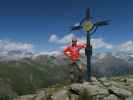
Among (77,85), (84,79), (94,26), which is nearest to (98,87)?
(77,85)

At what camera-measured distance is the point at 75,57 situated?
26.3m

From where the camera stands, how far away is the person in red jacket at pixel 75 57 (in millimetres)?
26219

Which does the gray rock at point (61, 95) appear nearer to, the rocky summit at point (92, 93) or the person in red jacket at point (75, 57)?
the rocky summit at point (92, 93)

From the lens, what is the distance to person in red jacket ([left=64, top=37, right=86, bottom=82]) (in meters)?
26.2

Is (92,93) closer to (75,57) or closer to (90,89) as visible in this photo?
(90,89)

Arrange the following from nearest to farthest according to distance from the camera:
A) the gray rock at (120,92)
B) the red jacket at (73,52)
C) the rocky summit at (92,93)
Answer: the rocky summit at (92,93)
the gray rock at (120,92)
the red jacket at (73,52)

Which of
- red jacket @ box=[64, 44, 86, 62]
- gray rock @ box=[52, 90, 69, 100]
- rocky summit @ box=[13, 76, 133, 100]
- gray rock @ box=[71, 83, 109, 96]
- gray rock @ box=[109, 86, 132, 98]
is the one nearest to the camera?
rocky summit @ box=[13, 76, 133, 100]

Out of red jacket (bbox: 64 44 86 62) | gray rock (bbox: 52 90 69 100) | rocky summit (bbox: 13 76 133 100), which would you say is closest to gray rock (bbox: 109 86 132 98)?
rocky summit (bbox: 13 76 133 100)

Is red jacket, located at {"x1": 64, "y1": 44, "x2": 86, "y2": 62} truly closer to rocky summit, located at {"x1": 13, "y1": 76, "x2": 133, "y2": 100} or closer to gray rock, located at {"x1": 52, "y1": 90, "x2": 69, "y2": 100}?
rocky summit, located at {"x1": 13, "y1": 76, "x2": 133, "y2": 100}

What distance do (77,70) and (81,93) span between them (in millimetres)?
4228

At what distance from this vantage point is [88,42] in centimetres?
2714

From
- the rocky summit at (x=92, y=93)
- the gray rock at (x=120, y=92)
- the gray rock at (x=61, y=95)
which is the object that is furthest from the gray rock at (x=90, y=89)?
the gray rock at (x=61, y=95)

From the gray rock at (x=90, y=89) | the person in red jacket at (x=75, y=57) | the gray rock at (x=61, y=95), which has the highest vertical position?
the person in red jacket at (x=75, y=57)

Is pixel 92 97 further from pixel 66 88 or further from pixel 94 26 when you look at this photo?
pixel 94 26
